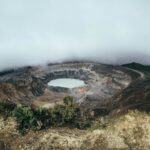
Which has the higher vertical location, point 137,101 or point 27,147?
point 137,101

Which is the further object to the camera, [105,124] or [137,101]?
[137,101]

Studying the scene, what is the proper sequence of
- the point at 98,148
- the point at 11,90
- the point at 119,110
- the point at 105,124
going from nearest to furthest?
the point at 98,148 < the point at 105,124 < the point at 119,110 < the point at 11,90

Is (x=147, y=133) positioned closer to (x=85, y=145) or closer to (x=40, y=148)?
(x=85, y=145)

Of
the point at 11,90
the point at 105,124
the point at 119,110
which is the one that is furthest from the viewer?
the point at 11,90

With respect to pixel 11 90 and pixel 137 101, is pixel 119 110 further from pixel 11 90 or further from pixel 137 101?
pixel 11 90

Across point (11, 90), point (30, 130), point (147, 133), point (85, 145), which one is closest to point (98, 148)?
point (85, 145)

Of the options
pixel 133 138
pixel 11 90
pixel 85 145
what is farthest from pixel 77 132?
pixel 11 90
